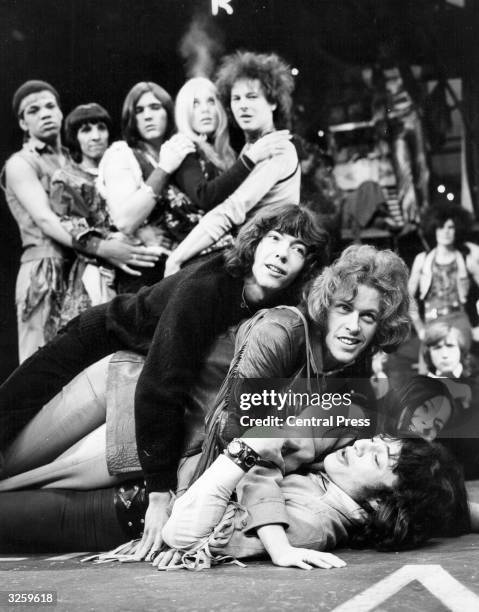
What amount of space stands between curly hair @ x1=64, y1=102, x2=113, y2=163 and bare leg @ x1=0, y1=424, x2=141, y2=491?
128 centimetres

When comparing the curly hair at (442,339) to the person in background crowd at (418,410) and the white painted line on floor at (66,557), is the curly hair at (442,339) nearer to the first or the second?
the person in background crowd at (418,410)

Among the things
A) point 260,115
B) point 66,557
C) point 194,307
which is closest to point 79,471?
point 66,557

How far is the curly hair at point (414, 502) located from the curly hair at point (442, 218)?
2.98ft

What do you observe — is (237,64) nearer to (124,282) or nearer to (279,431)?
(124,282)

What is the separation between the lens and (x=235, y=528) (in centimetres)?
346

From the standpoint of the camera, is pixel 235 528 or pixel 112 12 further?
pixel 112 12

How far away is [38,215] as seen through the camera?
3.93 metres

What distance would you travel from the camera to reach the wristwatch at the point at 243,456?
348cm

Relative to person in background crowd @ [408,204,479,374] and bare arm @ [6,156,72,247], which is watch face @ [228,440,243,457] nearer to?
person in background crowd @ [408,204,479,374]

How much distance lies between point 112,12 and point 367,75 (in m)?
1.19

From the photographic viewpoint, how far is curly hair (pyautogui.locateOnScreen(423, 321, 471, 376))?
372 centimetres

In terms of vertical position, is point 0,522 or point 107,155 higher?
point 107,155

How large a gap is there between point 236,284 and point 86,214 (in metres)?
0.80

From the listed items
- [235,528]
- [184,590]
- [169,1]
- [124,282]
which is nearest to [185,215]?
[124,282]
